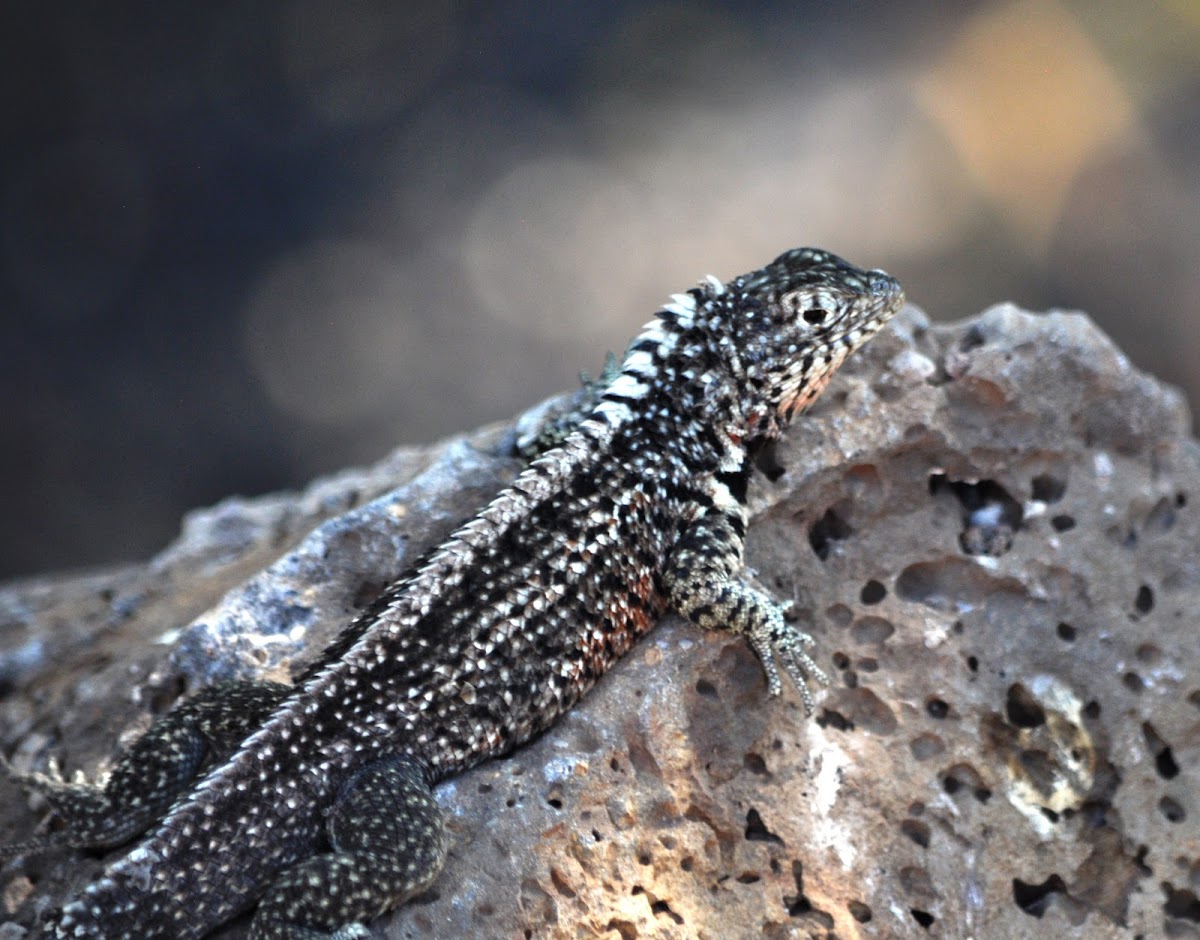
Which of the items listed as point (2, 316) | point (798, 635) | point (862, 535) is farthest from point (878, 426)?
point (2, 316)

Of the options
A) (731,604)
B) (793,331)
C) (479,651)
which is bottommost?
(731,604)

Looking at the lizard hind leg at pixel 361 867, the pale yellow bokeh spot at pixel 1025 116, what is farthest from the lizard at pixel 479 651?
the pale yellow bokeh spot at pixel 1025 116

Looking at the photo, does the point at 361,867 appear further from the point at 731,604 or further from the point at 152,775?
the point at 731,604

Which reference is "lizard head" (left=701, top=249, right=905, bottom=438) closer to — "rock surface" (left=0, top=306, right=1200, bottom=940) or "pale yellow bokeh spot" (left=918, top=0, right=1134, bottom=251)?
"rock surface" (left=0, top=306, right=1200, bottom=940)

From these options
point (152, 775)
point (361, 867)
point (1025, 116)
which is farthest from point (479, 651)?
point (1025, 116)

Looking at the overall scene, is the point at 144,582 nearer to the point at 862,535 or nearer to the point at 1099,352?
the point at 862,535

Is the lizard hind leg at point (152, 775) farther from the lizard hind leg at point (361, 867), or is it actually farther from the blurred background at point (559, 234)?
the blurred background at point (559, 234)

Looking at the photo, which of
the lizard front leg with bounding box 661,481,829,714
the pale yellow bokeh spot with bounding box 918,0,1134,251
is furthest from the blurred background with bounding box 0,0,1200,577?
Answer: the lizard front leg with bounding box 661,481,829,714
